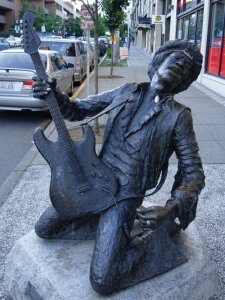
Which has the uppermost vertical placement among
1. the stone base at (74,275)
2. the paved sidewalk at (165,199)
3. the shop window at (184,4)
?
the shop window at (184,4)

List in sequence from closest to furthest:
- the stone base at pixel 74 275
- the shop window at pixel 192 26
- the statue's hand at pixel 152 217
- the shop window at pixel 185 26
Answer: the statue's hand at pixel 152 217
the stone base at pixel 74 275
the shop window at pixel 192 26
the shop window at pixel 185 26

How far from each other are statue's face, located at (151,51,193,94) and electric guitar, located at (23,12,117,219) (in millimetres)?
653

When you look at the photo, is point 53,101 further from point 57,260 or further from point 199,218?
point 199,218

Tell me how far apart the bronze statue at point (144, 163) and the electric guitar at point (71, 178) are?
0.13ft

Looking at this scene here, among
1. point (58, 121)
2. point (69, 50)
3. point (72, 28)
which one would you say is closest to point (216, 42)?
point (69, 50)

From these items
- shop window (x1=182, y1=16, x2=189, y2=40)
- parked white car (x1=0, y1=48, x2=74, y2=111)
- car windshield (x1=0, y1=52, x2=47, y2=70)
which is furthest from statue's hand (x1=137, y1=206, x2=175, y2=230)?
shop window (x1=182, y1=16, x2=189, y2=40)

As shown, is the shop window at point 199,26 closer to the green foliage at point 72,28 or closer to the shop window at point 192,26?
the shop window at point 192,26

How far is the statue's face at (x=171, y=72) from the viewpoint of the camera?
90.8 inches

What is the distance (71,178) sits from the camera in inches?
95.3

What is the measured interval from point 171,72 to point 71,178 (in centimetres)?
93

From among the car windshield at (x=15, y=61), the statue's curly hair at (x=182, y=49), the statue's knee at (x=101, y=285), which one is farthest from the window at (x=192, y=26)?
the statue's knee at (x=101, y=285)

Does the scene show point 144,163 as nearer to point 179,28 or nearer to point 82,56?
point 82,56

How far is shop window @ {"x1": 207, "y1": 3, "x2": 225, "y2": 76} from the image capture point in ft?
39.4

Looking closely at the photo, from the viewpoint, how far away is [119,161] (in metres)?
2.54
